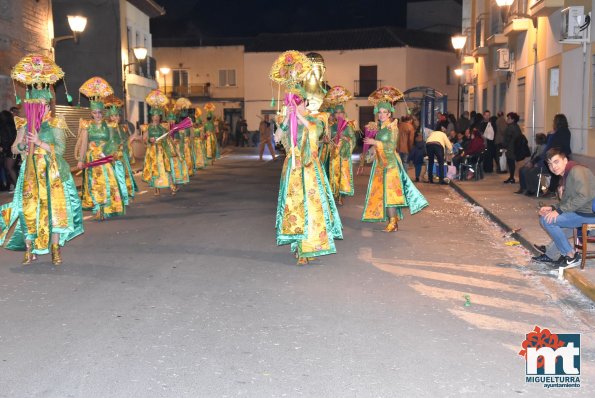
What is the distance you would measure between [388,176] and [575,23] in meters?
6.46

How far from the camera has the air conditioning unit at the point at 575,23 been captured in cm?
1427

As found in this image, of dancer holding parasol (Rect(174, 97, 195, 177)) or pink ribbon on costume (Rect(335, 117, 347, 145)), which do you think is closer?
pink ribbon on costume (Rect(335, 117, 347, 145))

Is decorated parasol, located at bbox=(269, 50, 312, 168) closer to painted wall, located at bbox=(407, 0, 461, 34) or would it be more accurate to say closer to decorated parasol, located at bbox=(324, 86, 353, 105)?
decorated parasol, located at bbox=(324, 86, 353, 105)

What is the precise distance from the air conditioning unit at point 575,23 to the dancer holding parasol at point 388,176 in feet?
18.5

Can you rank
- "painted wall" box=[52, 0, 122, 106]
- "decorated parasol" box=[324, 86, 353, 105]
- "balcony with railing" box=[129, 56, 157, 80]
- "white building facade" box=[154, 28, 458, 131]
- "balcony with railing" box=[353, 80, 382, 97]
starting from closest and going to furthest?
"decorated parasol" box=[324, 86, 353, 105] < "painted wall" box=[52, 0, 122, 106] < "balcony with railing" box=[129, 56, 157, 80] < "white building facade" box=[154, 28, 458, 131] < "balcony with railing" box=[353, 80, 382, 97]

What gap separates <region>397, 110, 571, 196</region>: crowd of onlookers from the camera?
14.3m

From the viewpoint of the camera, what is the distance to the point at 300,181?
834 cm

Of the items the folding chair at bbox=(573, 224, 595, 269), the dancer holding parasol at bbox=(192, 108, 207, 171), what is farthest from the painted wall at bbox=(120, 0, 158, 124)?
the folding chair at bbox=(573, 224, 595, 269)

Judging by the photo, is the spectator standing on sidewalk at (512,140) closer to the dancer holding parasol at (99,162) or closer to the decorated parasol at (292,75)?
the dancer holding parasol at (99,162)

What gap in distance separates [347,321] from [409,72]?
45.8 meters

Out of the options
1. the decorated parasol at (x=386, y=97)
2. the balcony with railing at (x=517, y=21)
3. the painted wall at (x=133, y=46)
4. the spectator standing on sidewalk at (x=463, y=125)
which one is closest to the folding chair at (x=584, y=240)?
the decorated parasol at (x=386, y=97)

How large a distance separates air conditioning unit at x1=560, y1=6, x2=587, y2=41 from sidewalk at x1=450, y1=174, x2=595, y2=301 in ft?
10.9

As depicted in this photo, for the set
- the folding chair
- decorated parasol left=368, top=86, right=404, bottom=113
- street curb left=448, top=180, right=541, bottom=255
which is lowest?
street curb left=448, top=180, right=541, bottom=255

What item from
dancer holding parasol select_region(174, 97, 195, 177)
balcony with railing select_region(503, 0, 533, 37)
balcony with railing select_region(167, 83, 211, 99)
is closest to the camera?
dancer holding parasol select_region(174, 97, 195, 177)
